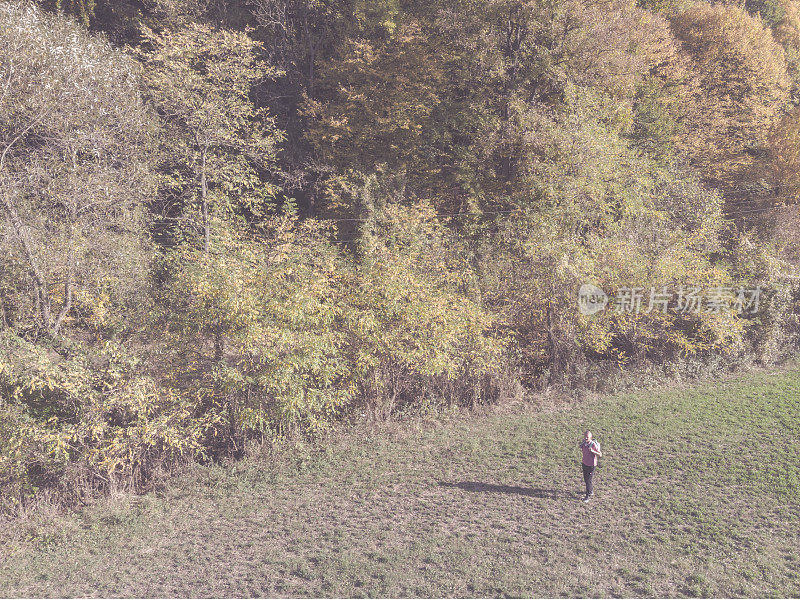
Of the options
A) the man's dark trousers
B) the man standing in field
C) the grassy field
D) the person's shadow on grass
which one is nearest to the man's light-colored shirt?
the man standing in field

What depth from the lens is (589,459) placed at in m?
10.8

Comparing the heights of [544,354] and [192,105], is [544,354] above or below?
below

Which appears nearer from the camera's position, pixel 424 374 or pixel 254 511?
pixel 254 511

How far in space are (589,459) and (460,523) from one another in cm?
328

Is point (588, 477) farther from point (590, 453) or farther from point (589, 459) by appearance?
point (590, 453)

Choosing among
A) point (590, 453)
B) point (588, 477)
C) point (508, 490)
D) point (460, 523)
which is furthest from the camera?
point (508, 490)

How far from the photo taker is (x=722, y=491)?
11219mm

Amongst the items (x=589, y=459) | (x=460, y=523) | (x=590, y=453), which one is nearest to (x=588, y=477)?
(x=589, y=459)

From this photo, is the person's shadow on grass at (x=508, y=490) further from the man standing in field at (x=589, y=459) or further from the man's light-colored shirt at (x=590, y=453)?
the man's light-colored shirt at (x=590, y=453)

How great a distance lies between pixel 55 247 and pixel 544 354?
16.5 meters

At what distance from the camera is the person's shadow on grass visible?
1142cm

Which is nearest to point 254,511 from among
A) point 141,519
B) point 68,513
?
point 141,519

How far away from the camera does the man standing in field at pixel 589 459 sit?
10789 mm

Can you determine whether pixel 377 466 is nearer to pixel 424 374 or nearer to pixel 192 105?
pixel 424 374
